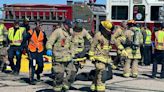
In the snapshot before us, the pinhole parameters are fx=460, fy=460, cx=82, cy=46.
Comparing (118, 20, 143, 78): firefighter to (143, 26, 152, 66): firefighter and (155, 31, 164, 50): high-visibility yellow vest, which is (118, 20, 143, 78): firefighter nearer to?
(155, 31, 164, 50): high-visibility yellow vest

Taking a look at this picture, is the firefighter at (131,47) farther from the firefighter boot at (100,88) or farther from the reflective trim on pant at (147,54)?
the firefighter boot at (100,88)

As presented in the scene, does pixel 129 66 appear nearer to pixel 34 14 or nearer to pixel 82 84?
pixel 82 84

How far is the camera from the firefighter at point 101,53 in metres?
10.8

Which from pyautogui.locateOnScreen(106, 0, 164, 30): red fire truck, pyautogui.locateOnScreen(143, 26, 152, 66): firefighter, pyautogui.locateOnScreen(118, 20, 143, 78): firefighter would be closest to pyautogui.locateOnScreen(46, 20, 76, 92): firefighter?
pyautogui.locateOnScreen(118, 20, 143, 78): firefighter

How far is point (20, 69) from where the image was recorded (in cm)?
1555

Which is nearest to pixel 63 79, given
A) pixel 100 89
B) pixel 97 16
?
pixel 100 89

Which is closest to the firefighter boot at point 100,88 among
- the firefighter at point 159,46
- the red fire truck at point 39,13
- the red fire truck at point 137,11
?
the firefighter at point 159,46

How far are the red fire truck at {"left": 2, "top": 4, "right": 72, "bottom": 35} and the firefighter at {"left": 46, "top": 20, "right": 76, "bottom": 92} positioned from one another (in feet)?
29.9

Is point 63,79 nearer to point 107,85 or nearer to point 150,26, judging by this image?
point 107,85

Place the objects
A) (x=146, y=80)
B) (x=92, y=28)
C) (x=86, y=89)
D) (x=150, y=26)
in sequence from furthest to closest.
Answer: (x=92, y=28)
(x=150, y=26)
(x=146, y=80)
(x=86, y=89)

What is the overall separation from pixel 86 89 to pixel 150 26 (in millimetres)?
8171

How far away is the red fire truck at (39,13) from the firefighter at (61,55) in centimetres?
911

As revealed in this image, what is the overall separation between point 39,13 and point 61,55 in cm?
1040

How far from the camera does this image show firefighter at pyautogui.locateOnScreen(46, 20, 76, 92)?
34.8 ft
